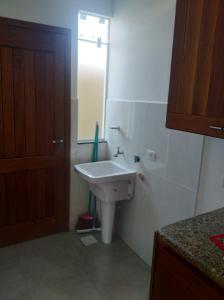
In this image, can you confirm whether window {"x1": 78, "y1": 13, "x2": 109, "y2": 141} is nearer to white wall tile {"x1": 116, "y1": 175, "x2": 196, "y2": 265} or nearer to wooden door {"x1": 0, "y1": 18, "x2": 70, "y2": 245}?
wooden door {"x1": 0, "y1": 18, "x2": 70, "y2": 245}

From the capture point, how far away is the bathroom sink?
231 centimetres

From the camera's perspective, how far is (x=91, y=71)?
2740 mm

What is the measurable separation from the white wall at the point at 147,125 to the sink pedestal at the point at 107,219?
0.51ft

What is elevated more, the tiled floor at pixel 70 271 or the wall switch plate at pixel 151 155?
the wall switch plate at pixel 151 155

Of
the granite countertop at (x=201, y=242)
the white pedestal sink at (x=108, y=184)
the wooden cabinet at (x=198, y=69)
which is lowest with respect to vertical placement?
the white pedestal sink at (x=108, y=184)

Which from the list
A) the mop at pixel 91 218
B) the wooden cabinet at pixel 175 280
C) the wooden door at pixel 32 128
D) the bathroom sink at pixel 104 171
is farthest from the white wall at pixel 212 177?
the wooden door at pixel 32 128

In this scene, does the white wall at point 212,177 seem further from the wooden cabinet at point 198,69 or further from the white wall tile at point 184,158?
the wooden cabinet at point 198,69

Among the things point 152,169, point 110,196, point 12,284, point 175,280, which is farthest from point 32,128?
point 175,280

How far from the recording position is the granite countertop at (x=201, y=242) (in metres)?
0.98

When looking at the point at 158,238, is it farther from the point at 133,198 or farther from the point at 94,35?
the point at 94,35

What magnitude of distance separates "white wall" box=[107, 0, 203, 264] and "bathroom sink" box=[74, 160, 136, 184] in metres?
0.10

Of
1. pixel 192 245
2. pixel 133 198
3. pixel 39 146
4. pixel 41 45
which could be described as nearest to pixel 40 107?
pixel 39 146

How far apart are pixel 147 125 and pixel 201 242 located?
1263mm

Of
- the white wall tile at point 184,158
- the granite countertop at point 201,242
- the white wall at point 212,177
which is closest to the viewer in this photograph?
the granite countertop at point 201,242
